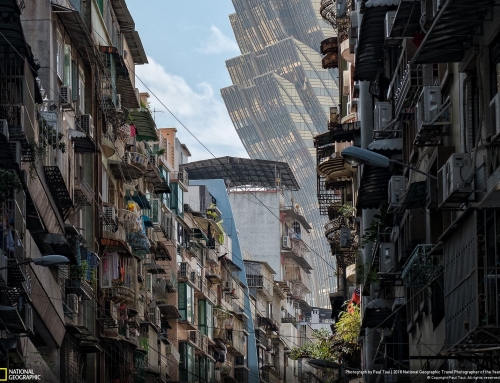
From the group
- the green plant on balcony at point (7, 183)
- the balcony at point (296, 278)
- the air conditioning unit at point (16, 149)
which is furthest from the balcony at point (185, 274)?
the balcony at point (296, 278)

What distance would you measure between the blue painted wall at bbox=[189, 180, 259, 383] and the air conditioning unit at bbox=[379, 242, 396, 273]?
65176 mm

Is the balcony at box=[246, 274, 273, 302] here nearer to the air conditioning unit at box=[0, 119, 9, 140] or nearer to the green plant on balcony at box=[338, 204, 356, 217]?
the green plant on balcony at box=[338, 204, 356, 217]

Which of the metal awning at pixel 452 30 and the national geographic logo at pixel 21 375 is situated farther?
the national geographic logo at pixel 21 375

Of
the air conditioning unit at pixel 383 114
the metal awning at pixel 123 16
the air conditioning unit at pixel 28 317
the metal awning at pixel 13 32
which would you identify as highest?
the metal awning at pixel 123 16

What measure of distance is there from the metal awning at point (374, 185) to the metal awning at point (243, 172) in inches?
2907

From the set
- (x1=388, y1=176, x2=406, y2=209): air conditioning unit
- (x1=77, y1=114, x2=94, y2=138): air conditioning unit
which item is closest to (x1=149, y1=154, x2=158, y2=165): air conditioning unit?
(x1=77, y1=114, x2=94, y2=138): air conditioning unit

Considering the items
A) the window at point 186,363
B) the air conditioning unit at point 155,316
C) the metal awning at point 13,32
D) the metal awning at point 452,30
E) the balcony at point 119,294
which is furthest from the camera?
the window at point 186,363

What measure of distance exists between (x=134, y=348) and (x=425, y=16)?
3519 cm

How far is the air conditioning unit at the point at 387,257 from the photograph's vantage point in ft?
123

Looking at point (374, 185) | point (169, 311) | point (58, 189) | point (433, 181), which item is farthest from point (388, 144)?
point (169, 311)

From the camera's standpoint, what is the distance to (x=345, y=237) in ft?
206

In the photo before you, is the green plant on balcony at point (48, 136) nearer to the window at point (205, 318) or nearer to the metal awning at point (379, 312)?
the metal awning at point (379, 312)

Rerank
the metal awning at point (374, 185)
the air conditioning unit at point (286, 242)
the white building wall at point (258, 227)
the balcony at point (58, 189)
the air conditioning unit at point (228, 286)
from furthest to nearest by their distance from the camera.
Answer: the air conditioning unit at point (286, 242) < the white building wall at point (258, 227) < the air conditioning unit at point (228, 286) < the balcony at point (58, 189) < the metal awning at point (374, 185)

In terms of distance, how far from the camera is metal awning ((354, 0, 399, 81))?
36.5 m
